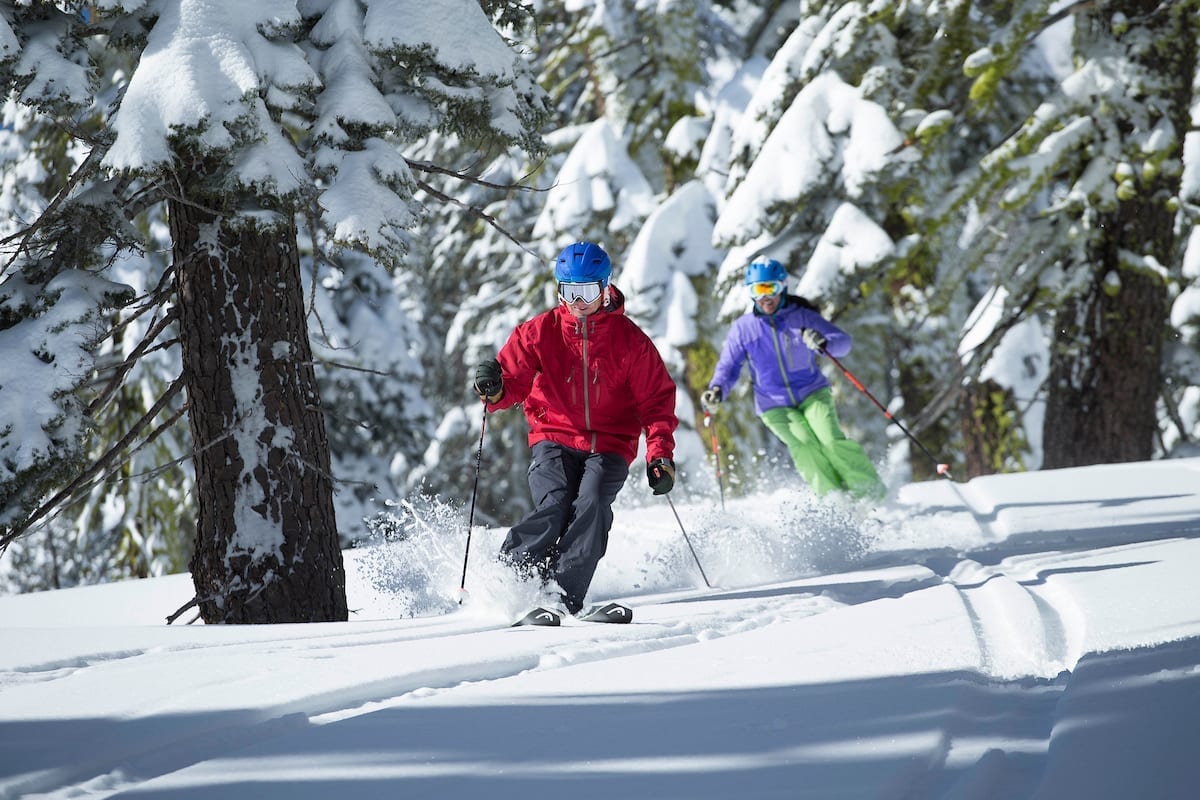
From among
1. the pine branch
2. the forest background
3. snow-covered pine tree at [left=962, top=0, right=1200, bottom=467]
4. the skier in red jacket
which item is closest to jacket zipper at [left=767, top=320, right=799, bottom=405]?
the forest background

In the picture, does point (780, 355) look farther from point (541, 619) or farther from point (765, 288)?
point (541, 619)

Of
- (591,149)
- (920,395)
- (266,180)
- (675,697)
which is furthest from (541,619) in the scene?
(920,395)

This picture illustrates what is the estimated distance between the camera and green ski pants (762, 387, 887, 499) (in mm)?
8406

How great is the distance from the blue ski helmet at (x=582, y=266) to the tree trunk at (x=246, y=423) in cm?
137

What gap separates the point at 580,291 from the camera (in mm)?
5367

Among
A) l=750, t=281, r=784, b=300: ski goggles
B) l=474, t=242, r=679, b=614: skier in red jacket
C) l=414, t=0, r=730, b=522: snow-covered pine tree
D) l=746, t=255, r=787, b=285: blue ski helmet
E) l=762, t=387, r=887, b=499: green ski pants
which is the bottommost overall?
l=762, t=387, r=887, b=499: green ski pants

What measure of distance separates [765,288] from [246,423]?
453cm

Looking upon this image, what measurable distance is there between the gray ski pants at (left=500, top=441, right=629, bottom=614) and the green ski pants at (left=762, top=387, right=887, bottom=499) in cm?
342

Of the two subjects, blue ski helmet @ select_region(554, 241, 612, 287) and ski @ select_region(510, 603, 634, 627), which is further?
blue ski helmet @ select_region(554, 241, 612, 287)

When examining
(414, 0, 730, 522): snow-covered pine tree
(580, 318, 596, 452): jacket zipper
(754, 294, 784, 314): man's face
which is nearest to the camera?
(580, 318, 596, 452): jacket zipper

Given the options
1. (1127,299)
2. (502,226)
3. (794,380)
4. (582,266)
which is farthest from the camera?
(502,226)

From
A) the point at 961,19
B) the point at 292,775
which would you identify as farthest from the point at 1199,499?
the point at 292,775

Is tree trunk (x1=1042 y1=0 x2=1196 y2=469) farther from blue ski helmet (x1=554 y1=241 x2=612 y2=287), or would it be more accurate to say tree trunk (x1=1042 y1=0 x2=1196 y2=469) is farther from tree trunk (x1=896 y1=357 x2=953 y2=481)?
blue ski helmet (x1=554 y1=241 x2=612 y2=287)

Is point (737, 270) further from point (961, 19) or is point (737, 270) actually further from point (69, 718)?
point (69, 718)
